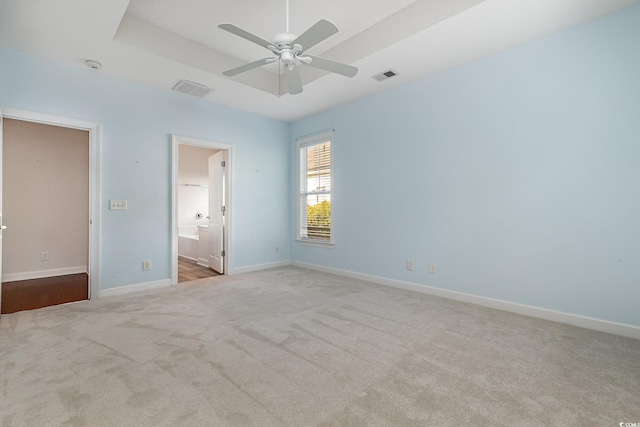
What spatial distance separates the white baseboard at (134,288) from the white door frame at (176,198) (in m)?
A: 0.13

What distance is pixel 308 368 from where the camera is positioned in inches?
74.5

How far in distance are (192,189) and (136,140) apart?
4.93m

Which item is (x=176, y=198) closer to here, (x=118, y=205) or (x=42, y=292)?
(x=118, y=205)

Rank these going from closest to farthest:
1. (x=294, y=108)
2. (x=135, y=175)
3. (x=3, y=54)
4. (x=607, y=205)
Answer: (x=607, y=205) < (x=3, y=54) < (x=135, y=175) < (x=294, y=108)

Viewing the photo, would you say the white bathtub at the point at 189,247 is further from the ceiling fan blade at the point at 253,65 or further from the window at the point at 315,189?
the ceiling fan blade at the point at 253,65

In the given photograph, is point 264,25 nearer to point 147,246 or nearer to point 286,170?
point 286,170

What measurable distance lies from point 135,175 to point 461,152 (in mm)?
4087

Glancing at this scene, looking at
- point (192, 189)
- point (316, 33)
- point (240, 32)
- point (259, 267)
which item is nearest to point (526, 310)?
point (316, 33)

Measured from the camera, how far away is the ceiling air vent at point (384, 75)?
11.6 feet

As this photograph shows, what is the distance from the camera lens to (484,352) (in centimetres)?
213

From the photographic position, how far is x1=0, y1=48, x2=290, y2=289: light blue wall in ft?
10.3

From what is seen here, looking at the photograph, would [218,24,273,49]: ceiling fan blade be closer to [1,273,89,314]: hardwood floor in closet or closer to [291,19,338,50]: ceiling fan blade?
[291,19,338,50]: ceiling fan blade

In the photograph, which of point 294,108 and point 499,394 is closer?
point 499,394

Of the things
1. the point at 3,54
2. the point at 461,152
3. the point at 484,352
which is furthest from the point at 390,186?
the point at 3,54
